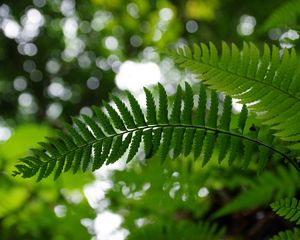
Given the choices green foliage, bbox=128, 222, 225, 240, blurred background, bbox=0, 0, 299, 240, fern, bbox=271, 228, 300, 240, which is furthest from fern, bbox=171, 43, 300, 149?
blurred background, bbox=0, 0, 299, 240

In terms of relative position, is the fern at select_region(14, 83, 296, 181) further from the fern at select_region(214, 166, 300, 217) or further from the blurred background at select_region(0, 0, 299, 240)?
the blurred background at select_region(0, 0, 299, 240)

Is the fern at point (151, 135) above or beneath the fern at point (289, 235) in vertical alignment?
above

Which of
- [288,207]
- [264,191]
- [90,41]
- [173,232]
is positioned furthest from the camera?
[90,41]

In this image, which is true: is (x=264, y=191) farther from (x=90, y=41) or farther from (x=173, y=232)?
(x=90, y=41)

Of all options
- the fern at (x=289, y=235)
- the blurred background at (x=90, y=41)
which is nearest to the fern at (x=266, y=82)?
the fern at (x=289, y=235)

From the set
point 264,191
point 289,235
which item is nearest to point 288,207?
point 289,235

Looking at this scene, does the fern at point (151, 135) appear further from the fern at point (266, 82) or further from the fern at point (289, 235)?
the fern at point (289, 235)

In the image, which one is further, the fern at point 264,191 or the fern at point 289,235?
the fern at point 264,191
